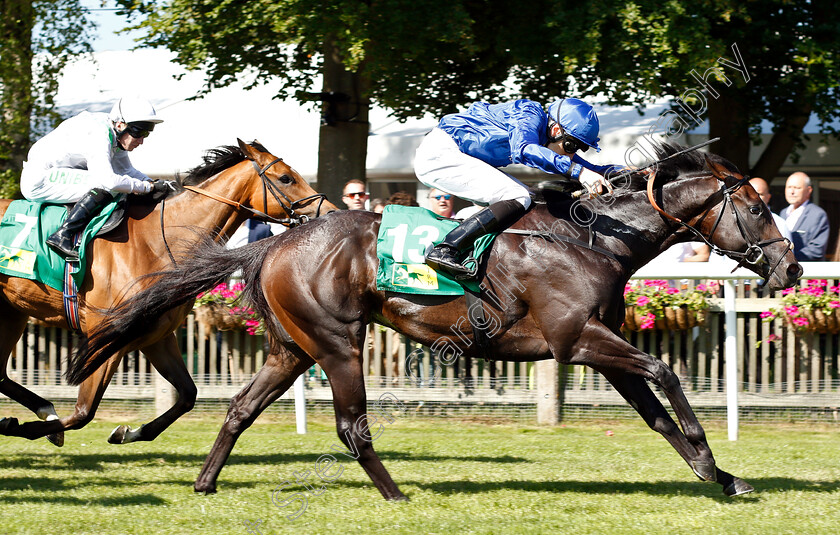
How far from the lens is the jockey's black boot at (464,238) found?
4773mm

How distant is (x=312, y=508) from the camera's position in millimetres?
4793

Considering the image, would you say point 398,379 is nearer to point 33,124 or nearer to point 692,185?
point 692,185

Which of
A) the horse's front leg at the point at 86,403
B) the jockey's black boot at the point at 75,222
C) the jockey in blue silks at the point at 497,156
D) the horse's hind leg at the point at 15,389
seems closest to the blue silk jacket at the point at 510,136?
the jockey in blue silks at the point at 497,156

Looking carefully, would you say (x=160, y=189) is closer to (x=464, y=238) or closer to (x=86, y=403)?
(x=86, y=403)

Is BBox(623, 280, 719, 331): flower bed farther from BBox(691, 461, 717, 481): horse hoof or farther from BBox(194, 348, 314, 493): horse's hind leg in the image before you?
BBox(194, 348, 314, 493): horse's hind leg

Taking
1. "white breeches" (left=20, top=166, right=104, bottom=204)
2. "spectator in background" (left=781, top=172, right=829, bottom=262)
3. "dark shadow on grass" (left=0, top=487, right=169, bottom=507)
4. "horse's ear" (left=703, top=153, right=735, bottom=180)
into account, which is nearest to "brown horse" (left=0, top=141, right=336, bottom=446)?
"white breeches" (left=20, top=166, right=104, bottom=204)

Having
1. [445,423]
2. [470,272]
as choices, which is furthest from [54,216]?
[445,423]

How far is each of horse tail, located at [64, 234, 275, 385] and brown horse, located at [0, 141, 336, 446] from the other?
18 cm

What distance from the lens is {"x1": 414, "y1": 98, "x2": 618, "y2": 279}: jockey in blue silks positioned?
4.78 meters

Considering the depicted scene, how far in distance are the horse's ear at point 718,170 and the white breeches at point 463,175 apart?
938 mm

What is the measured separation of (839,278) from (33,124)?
9.77m

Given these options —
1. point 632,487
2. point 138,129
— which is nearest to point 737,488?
point 632,487

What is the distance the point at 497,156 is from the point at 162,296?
1.91 meters

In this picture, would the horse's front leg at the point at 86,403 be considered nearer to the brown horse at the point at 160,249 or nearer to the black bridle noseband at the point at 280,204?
the brown horse at the point at 160,249
